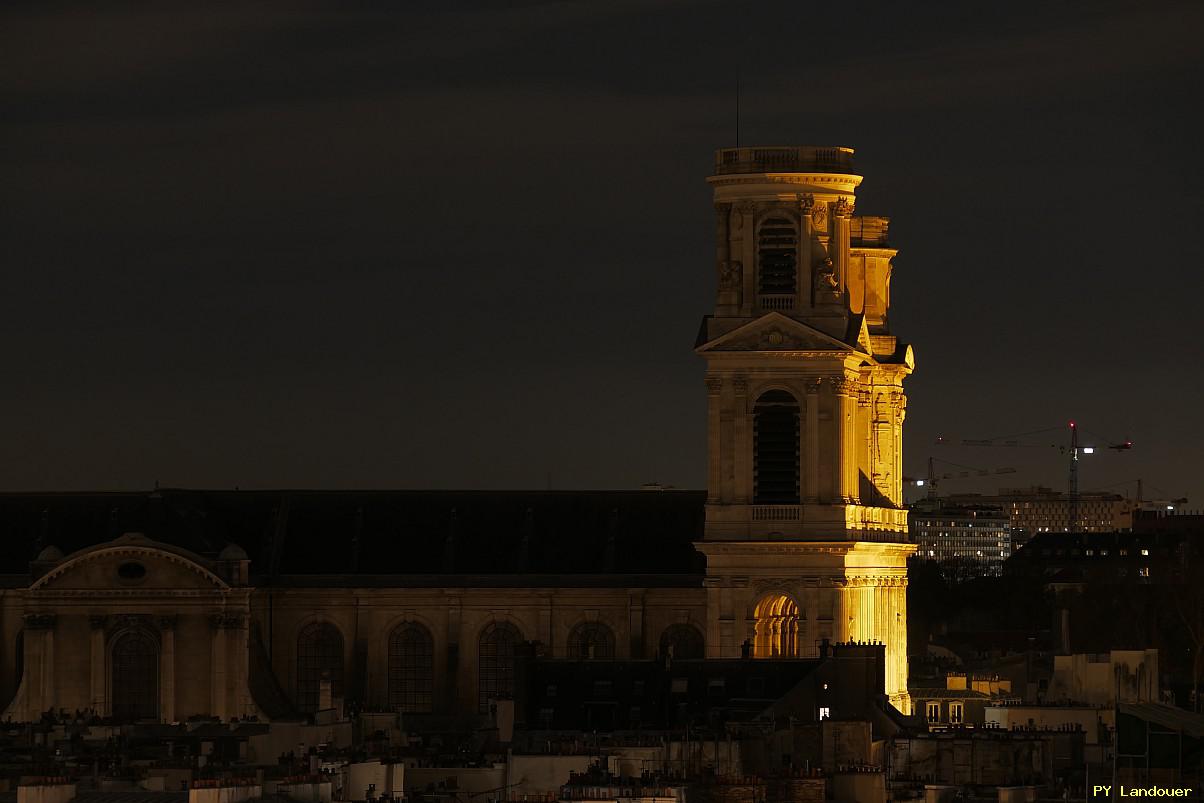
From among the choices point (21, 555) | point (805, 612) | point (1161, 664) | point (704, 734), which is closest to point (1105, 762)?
point (704, 734)

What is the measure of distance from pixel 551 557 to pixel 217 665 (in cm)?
1231

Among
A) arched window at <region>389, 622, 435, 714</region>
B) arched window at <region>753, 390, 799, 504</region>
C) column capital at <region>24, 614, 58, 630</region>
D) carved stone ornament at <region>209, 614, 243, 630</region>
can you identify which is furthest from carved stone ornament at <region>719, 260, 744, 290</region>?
column capital at <region>24, 614, 58, 630</region>

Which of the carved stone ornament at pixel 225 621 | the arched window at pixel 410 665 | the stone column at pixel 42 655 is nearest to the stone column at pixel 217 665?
the carved stone ornament at pixel 225 621

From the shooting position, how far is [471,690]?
511 feet

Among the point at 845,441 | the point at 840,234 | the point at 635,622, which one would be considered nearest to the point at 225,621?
the point at 635,622

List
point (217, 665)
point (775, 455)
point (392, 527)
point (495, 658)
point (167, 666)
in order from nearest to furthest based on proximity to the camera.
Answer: point (775, 455) → point (167, 666) → point (217, 665) → point (495, 658) → point (392, 527)

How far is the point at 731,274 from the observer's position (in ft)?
494

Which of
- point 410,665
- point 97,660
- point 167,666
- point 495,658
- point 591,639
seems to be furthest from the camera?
point 410,665

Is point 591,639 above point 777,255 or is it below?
below

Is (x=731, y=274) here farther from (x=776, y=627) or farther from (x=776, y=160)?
(x=776, y=627)

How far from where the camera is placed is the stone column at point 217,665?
15138cm

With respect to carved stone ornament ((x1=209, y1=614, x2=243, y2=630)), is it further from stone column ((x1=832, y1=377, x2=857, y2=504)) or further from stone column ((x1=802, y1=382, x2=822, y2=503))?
stone column ((x1=832, y1=377, x2=857, y2=504))

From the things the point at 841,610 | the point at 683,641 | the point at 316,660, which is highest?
the point at 841,610

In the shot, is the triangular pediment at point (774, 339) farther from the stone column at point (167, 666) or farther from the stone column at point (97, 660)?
the stone column at point (97, 660)
